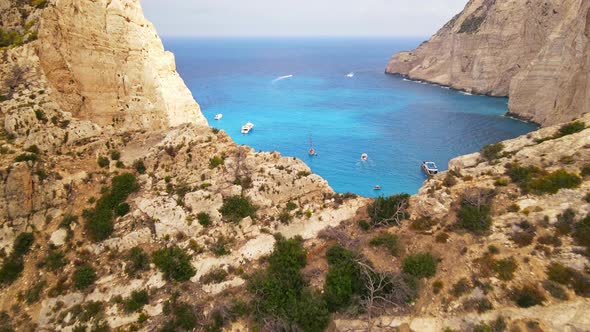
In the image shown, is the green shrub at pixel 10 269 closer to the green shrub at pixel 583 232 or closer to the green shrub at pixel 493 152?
the green shrub at pixel 583 232

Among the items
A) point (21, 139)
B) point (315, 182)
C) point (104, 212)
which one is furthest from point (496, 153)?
point (21, 139)

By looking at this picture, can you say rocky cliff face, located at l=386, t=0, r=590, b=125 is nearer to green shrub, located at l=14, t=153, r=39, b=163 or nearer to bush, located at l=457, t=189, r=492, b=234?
bush, located at l=457, t=189, r=492, b=234

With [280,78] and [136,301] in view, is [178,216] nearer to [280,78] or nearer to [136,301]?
[136,301]

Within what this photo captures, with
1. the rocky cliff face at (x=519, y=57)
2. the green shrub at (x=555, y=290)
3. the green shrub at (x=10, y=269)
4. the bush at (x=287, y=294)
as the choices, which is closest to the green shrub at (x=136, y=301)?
the bush at (x=287, y=294)

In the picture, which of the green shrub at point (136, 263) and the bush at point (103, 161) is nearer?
the green shrub at point (136, 263)

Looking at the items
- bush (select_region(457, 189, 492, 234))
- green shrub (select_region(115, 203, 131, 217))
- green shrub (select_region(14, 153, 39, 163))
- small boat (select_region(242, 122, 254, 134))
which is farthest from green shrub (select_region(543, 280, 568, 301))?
small boat (select_region(242, 122, 254, 134))

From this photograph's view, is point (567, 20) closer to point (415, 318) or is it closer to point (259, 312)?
point (415, 318)
